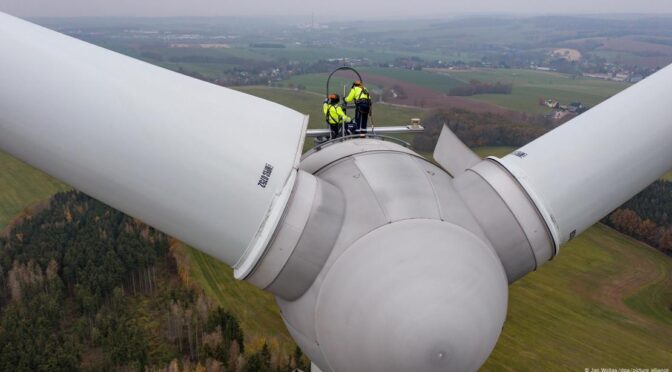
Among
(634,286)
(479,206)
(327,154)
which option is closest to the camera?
(479,206)

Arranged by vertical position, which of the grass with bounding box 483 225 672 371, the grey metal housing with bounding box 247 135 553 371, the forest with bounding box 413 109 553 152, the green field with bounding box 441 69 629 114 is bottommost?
the grass with bounding box 483 225 672 371

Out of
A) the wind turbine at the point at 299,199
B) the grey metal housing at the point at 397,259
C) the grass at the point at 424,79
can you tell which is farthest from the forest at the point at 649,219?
the grass at the point at 424,79

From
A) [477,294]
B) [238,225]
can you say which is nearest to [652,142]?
[477,294]

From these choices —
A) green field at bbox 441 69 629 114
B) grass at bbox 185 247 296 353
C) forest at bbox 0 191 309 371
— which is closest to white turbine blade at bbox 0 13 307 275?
forest at bbox 0 191 309 371

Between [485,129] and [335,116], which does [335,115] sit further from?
[485,129]

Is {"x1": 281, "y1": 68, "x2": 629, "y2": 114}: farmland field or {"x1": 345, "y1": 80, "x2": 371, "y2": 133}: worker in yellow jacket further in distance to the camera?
{"x1": 281, "y1": 68, "x2": 629, "y2": 114}: farmland field

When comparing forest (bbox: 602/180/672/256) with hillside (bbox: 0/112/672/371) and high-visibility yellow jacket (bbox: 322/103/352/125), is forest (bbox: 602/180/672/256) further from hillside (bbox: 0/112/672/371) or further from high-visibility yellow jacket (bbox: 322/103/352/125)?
high-visibility yellow jacket (bbox: 322/103/352/125)

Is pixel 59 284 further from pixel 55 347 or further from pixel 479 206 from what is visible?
pixel 479 206
